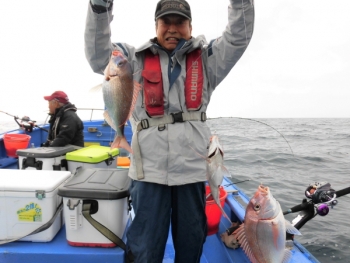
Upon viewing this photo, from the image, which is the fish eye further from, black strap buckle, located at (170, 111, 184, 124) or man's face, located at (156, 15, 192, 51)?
man's face, located at (156, 15, 192, 51)

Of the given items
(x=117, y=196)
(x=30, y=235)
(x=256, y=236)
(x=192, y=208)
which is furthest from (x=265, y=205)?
(x=30, y=235)

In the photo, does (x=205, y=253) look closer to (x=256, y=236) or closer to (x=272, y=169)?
(x=256, y=236)

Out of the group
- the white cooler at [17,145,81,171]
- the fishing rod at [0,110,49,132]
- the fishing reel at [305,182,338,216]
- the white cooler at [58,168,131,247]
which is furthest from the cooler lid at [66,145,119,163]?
the fishing rod at [0,110,49,132]

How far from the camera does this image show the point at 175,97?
2.16m

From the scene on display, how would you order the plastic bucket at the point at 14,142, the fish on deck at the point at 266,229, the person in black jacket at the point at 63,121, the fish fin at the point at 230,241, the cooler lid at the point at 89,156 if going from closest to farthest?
1. the fish on deck at the point at 266,229
2. the fish fin at the point at 230,241
3. the cooler lid at the point at 89,156
4. the person in black jacket at the point at 63,121
5. the plastic bucket at the point at 14,142

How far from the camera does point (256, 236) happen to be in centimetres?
190

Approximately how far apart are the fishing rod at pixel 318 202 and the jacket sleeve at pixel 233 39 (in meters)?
1.63

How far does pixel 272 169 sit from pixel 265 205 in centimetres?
862

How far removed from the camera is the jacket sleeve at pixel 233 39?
2.11 metres

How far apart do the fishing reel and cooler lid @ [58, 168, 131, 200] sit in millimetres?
1892

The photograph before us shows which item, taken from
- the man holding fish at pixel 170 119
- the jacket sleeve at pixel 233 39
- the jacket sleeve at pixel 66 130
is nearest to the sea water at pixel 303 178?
the man holding fish at pixel 170 119

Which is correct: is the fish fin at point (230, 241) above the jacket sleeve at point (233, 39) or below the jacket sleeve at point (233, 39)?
below

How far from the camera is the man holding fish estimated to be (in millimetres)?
2057

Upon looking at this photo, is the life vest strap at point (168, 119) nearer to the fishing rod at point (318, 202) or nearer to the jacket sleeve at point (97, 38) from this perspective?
the jacket sleeve at point (97, 38)
